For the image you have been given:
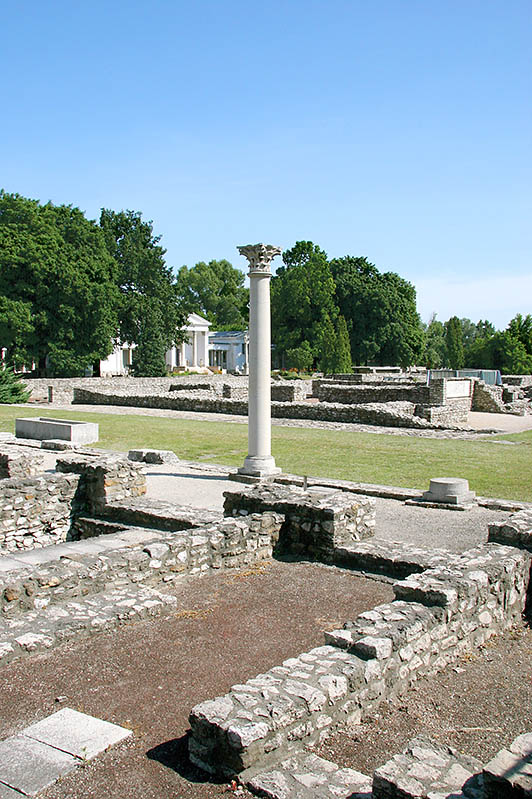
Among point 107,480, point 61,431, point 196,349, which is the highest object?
point 196,349

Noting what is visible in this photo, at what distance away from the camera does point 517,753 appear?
10.9 feet

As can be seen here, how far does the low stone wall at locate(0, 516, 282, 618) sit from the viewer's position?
6.51 metres

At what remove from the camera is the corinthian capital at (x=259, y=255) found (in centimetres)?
1360

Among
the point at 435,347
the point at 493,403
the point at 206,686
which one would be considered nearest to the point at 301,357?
the point at 493,403

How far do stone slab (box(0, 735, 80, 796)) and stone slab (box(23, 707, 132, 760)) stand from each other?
0.06m

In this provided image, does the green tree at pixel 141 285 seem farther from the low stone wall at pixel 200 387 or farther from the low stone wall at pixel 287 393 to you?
the low stone wall at pixel 287 393

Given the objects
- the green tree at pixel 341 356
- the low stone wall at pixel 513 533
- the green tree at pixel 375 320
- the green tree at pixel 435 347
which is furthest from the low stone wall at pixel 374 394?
the green tree at pixel 435 347

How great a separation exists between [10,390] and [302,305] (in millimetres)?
39788

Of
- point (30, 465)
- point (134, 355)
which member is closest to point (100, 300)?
point (134, 355)

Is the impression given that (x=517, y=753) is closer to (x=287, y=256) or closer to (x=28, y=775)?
(x=28, y=775)

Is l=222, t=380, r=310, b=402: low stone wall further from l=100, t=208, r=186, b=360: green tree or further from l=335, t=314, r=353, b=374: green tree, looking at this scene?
l=335, t=314, r=353, b=374: green tree

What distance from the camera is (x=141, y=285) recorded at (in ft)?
182

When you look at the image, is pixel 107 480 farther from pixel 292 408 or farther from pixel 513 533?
pixel 292 408

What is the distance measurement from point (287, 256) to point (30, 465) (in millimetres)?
66814
